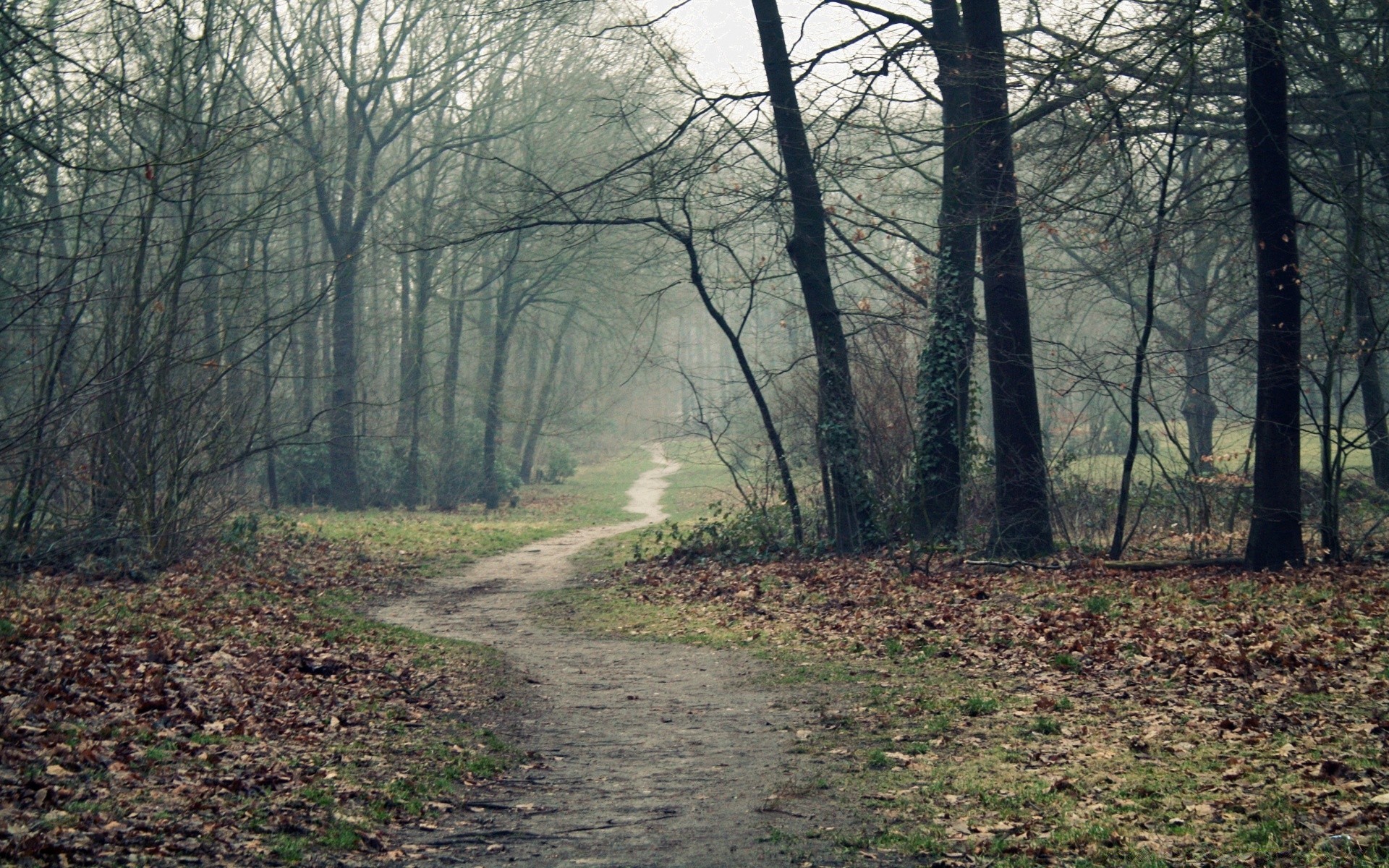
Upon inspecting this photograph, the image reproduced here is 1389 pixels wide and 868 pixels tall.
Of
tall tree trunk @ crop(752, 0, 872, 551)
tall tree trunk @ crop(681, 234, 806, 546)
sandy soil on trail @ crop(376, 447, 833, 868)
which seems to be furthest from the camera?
tall tree trunk @ crop(681, 234, 806, 546)

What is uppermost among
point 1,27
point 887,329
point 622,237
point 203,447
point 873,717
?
point 622,237

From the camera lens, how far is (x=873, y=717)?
776cm

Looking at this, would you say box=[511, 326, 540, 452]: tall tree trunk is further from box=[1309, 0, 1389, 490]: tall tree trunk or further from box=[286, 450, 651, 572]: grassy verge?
box=[1309, 0, 1389, 490]: tall tree trunk

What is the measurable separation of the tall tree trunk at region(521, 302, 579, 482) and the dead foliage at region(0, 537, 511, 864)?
26328 millimetres

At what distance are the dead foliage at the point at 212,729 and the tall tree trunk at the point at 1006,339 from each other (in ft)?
24.8

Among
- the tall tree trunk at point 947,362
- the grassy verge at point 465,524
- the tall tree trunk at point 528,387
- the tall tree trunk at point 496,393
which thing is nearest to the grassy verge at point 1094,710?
the tall tree trunk at point 947,362

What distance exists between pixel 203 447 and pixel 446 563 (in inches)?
213

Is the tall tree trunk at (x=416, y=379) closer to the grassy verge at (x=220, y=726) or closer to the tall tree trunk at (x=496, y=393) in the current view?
the tall tree trunk at (x=496, y=393)

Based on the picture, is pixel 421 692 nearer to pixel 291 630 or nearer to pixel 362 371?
pixel 291 630

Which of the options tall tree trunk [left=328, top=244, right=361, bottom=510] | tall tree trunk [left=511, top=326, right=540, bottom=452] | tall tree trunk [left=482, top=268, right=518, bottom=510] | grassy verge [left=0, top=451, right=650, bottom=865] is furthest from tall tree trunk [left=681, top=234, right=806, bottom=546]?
tall tree trunk [left=511, top=326, right=540, bottom=452]

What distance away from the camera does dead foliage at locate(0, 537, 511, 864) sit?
16.2 feet

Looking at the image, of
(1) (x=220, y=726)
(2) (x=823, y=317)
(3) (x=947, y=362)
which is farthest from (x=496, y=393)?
(1) (x=220, y=726)

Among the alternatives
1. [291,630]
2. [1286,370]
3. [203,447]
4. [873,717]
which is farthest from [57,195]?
[1286,370]

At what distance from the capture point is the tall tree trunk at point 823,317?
16.5 meters
